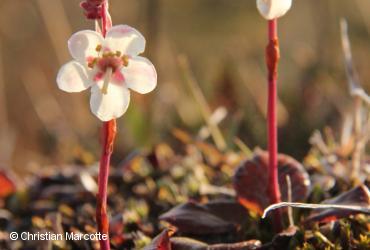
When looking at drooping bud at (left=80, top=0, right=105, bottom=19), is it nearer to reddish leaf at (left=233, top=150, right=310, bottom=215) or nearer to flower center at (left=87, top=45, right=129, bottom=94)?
flower center at (left=87, top=45, right=129, bottom=94)

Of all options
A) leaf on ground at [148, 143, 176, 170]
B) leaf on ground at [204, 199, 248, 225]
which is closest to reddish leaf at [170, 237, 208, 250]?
leaf on ground at [204, 199, 248, 225]

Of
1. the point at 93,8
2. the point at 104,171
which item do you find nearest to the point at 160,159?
the point at 104,171

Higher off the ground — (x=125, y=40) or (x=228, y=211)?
(x=125, y=40)

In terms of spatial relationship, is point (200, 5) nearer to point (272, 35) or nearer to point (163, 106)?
point (163, 106)

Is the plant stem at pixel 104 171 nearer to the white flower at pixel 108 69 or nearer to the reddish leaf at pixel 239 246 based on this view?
the white flower at pixel 108 69

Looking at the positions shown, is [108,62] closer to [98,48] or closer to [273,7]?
[98,48]

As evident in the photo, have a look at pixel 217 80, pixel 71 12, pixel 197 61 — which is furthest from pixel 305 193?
pixel 71 12
